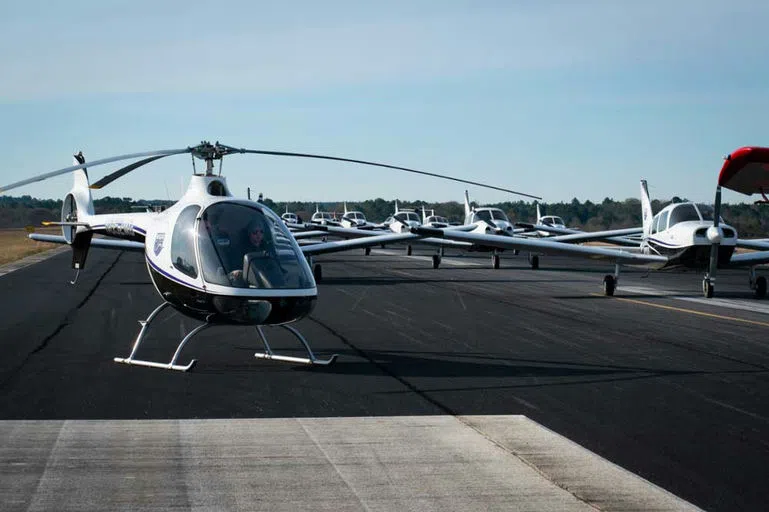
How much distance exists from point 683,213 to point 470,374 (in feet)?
47.7

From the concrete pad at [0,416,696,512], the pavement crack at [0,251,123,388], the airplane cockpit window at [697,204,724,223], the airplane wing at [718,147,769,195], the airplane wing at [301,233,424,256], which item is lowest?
the pavement crack at [0,251,123,388]

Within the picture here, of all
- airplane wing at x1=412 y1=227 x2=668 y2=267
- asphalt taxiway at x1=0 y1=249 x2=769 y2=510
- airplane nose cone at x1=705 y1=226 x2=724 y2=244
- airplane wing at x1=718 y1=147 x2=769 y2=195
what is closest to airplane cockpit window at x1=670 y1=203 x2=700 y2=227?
airplane wing at x1=412 y1=227 x2=668 y2=267

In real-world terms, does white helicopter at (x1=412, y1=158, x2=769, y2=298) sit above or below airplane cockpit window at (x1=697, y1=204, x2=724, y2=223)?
below

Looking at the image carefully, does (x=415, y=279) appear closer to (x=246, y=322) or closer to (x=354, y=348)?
(x=354, y=348)

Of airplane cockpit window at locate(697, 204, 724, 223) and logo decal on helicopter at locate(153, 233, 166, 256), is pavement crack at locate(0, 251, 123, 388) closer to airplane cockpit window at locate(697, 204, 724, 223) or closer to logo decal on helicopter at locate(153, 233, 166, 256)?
logo decal on helicopter at locate(153, 233, 166, 256)

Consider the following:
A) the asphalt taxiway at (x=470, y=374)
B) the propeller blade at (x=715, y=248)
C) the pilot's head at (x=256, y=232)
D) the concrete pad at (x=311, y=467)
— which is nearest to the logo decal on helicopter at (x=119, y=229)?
the asphalt taxiway at (x=470, y=374)

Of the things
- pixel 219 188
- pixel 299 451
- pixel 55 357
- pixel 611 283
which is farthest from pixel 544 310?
pixel 299 451

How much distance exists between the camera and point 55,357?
1256 centimetres

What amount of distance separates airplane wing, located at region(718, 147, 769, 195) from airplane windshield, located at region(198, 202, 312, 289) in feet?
24.2

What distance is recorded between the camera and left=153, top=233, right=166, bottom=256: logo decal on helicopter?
1220 centimetres

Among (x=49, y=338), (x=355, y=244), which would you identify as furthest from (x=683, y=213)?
(x=49, y=338)

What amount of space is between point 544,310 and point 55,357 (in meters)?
11.0

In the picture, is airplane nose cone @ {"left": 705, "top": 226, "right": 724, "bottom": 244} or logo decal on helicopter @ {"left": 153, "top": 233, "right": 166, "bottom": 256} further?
airplane nose cone @ {"left": 705, "top": 226, "right": 724, "bottom": 244}

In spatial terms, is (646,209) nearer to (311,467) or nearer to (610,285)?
(610,285)
